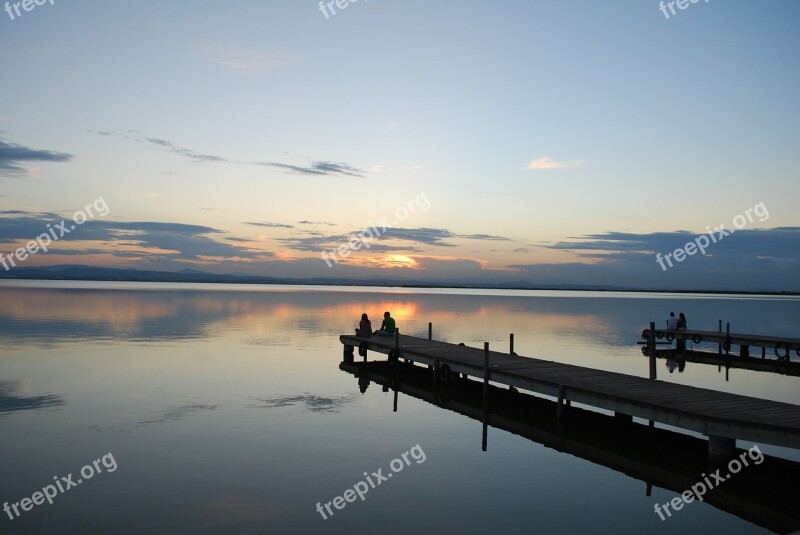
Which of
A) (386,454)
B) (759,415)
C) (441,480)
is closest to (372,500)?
(441,480)

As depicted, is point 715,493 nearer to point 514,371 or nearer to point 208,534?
point 514,371

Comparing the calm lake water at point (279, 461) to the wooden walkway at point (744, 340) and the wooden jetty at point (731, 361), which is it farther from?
the wooden walkway at point (744, 340)

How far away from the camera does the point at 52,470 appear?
13992mm

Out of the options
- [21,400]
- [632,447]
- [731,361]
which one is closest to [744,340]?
[731,361]

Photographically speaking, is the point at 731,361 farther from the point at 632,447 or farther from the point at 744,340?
the point at 632,447

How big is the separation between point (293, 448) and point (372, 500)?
404cm

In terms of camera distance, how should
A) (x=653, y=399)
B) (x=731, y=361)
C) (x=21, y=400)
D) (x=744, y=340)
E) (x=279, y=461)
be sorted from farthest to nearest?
(x=731, y=361)
(x=744, y=340)
(x=21, y=400)
(x=653, y=399)
(x=279, y=461)

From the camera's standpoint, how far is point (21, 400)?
2159 centimetres

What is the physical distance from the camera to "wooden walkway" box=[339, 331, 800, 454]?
42.9 feet

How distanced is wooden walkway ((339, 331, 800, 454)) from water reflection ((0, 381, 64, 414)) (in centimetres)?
1399

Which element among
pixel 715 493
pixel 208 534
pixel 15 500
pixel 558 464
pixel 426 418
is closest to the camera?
pixel 208 534

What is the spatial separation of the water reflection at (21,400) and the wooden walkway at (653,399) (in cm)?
1399

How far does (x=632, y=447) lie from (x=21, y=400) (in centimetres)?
2014

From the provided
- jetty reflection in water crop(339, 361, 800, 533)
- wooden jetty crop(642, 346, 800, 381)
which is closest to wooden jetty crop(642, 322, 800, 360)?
wooden jetty crop(642, 346, 800, 381)
